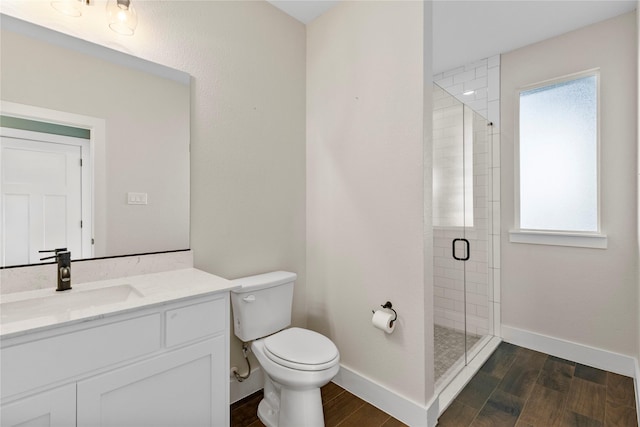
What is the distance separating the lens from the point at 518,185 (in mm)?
2637

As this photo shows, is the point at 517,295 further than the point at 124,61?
Yes

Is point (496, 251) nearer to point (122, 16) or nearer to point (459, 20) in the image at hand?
point (459, 20)

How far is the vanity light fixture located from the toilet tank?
1374 millimetres

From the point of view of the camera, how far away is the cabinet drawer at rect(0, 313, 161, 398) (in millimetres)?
855

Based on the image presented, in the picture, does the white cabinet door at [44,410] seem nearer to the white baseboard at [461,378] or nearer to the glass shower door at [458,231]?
the white baseboard at [461,378]

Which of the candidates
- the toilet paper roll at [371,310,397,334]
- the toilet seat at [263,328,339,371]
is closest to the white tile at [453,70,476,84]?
the toilet paper roll at [371,310,397,334]

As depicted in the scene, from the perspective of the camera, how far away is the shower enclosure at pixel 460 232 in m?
2.22

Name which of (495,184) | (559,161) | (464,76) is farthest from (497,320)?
(464,76)

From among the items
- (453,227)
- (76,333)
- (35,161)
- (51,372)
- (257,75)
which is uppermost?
(257,75)

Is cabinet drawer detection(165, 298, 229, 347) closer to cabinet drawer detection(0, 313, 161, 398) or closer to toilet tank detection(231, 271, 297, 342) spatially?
cabinet drawer detection(0, 313, 161, 398)

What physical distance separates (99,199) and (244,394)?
1.42 m

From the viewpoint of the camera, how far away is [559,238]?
2.42 metres

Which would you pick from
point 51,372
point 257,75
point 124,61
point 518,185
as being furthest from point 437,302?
point 124,61

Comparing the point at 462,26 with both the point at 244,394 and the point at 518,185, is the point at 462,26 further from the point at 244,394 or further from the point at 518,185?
the point at 244,394
